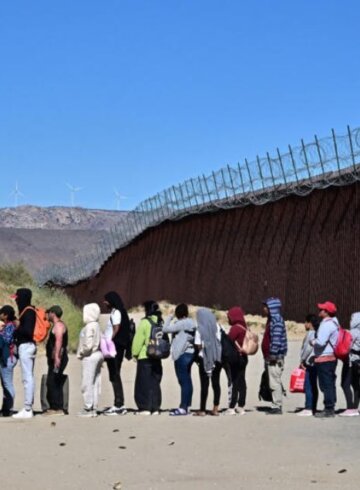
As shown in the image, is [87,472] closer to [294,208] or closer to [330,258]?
[330,258]

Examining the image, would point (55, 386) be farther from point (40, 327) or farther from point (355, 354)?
point (355, 354)

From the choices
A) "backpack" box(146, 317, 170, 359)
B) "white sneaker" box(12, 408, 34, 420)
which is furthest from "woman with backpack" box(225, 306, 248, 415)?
"white sneaker" box(12, 408, 34, 420)

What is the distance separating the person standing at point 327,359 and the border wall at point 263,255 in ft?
52.3

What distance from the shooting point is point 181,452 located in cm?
1244

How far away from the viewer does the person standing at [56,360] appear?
15961mm

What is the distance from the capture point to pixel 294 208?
1438 inches

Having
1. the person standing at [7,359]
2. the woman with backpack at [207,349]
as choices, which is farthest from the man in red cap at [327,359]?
the person standing at [7,359]

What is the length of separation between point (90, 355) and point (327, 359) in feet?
10.3

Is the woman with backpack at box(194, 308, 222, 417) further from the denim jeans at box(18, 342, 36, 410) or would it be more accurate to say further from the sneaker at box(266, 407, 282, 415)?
the denim jeans at box(18, 342, 36, 410)

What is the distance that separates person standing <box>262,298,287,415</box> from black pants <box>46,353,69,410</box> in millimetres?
2751

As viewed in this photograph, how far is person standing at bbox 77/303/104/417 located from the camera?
51.8ft

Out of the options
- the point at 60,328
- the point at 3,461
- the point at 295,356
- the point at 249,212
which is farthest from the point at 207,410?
the point at 249,212

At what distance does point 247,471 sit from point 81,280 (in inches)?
2535

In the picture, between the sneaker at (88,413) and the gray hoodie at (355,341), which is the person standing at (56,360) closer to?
the sneaker at (88,413)
